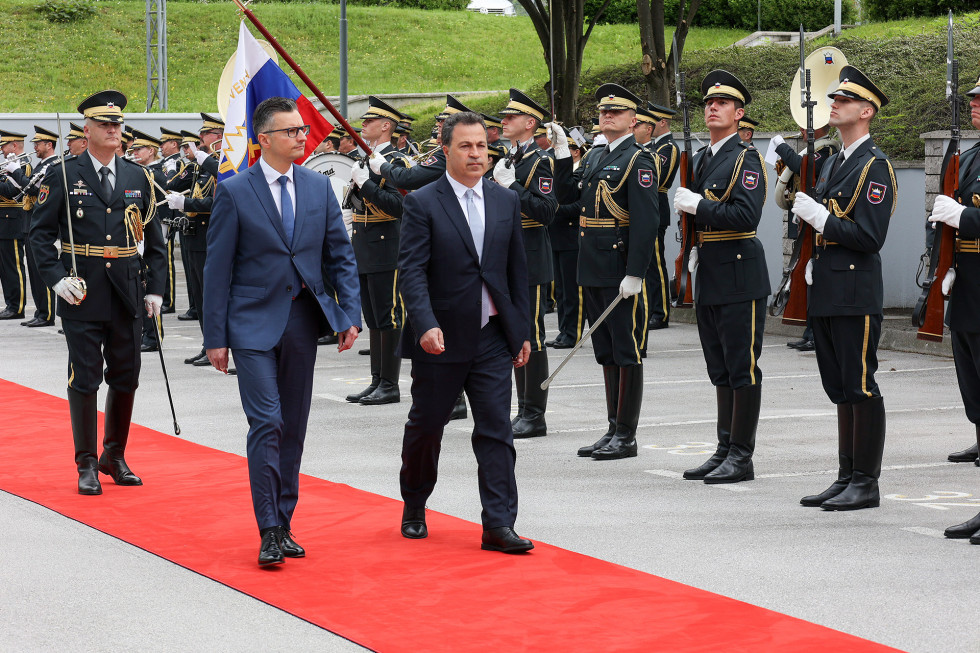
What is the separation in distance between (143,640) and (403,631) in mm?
948

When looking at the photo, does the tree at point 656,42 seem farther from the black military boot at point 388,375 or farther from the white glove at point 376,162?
the white glove at point 376,162

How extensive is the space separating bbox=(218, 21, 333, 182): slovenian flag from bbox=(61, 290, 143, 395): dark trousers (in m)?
2.77

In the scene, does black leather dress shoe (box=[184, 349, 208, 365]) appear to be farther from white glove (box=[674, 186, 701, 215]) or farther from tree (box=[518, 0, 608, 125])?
tree (box=[518, 0, 608, 125])

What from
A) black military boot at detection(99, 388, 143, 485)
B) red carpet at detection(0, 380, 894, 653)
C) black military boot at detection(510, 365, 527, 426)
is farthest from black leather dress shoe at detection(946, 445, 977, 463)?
black military boot at detection(99, 388, 143, 485)

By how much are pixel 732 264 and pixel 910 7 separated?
98.7 ft

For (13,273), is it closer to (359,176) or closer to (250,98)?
(250,98)

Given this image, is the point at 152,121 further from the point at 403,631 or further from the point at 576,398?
the point at 403,631

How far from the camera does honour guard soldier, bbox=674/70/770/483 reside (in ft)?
24.3

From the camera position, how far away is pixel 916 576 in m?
5.48

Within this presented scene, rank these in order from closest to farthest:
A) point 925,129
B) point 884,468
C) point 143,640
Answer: point 143,640 → point 884,468 → point 925,129

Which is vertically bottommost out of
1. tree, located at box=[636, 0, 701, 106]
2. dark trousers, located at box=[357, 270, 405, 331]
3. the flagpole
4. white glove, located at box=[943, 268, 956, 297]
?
dark trousers, located at box=[357, 270, 405, 331]

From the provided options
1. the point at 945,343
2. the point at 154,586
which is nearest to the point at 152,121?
the point at 945,343

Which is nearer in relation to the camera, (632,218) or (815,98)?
(632,218)

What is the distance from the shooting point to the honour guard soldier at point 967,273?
6.34 metres
